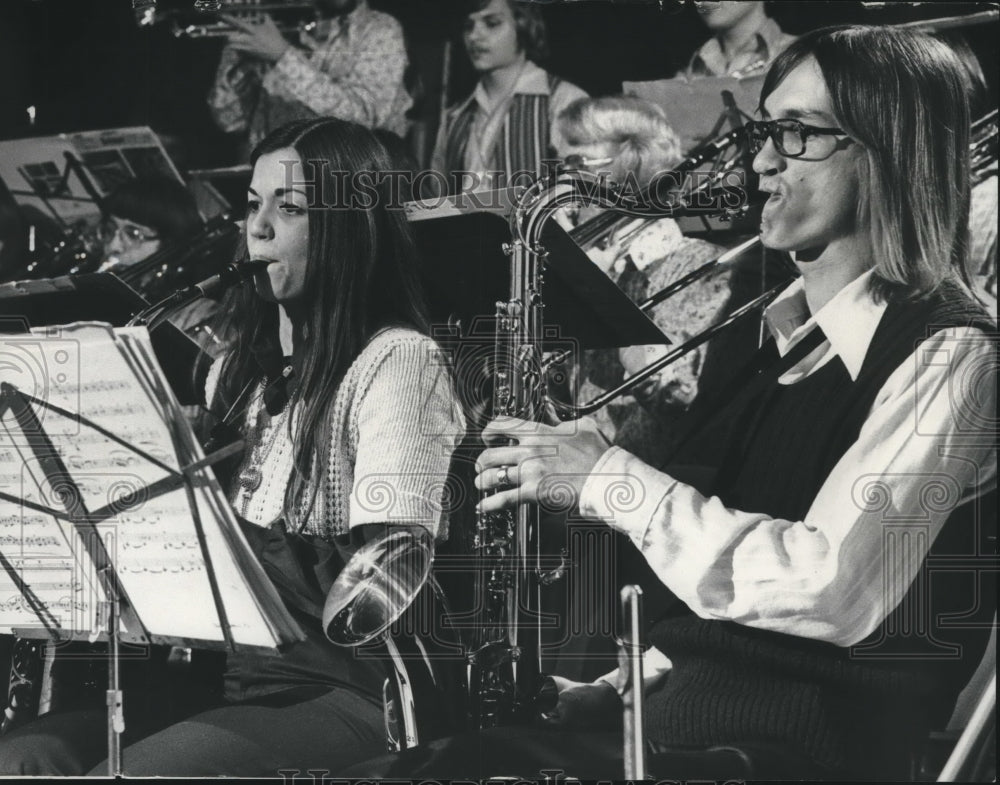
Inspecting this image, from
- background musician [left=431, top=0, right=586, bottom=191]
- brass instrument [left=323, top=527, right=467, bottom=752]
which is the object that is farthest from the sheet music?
background musician [left=431, top=0, right=586, bottom=191]

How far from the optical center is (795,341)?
2.84 meters

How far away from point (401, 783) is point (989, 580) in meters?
1.57

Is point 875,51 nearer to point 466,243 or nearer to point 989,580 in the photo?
point 466,243

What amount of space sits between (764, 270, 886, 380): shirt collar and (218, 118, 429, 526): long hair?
0.95 metres

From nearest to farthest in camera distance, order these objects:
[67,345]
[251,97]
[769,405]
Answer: [67,345] → [769,405] → [251,97]

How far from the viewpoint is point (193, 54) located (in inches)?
123

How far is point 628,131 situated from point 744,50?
37cm

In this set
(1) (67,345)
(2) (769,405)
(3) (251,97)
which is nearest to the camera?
(1) (67,345)

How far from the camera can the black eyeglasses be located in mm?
2814

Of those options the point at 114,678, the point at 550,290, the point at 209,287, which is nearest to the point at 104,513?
the point at 114,678

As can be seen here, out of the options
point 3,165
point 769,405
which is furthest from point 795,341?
point 3,165

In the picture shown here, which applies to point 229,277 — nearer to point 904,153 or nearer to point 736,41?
point 736,41

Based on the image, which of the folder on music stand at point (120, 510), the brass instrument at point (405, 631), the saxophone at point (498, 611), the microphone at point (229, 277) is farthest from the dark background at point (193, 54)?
the brass instrument at point (405, 631)

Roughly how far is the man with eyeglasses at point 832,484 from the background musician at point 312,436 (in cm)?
23
